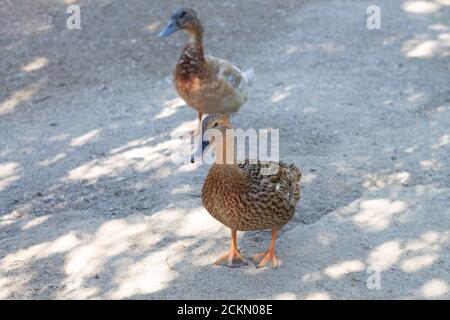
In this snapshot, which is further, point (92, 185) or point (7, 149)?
point (7, 149)

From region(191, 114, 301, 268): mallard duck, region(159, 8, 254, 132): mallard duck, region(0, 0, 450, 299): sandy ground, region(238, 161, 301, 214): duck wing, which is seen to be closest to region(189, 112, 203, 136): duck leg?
region(159, 8, 254, 132): mallard duck

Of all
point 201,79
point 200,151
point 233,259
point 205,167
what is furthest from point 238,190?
point 201,79

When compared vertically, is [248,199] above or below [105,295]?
above

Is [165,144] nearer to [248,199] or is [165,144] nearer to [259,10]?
[248,199]

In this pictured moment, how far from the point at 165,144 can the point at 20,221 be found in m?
1.78

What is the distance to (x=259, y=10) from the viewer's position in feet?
31.6

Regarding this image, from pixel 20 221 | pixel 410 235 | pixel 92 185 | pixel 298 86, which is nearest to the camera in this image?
pixel 410 235

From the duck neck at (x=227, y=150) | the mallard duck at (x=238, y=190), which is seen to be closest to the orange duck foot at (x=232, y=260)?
the mallard duck at (x=238, y=190)

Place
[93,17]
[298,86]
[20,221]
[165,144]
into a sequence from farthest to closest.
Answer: [93,17], [298,86], [165,144], [20,221]

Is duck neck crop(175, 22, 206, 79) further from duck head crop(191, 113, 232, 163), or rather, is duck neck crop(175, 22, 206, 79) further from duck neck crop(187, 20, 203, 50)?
duck head crop(191, 113, 232, 163)

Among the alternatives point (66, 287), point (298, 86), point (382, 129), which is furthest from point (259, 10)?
point (66, 287)

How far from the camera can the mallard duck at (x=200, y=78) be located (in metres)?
6.51

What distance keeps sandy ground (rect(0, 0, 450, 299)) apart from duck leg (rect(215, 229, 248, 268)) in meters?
0.09

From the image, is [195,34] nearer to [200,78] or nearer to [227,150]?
[200,78]
